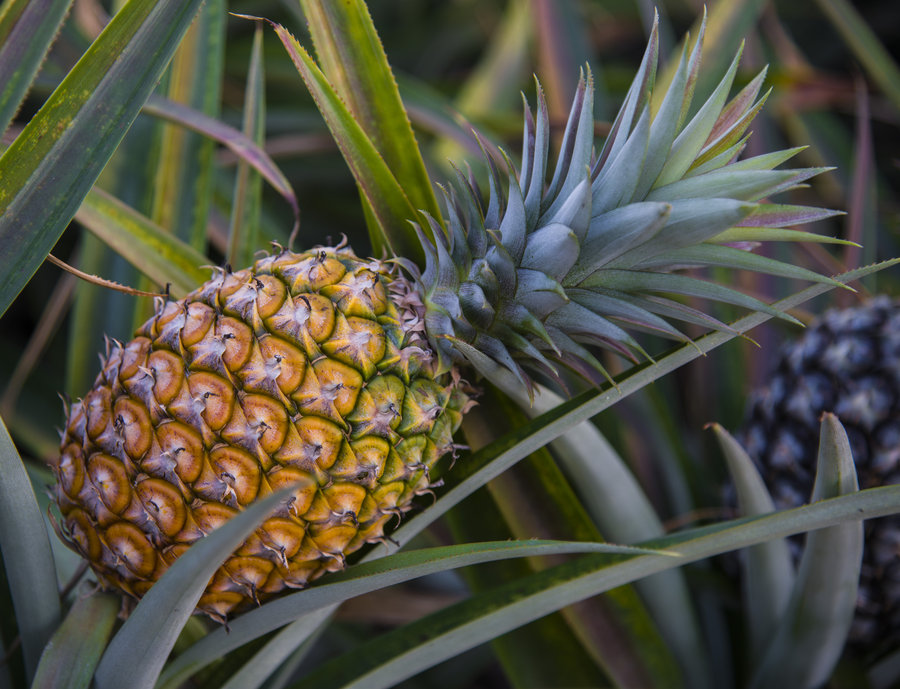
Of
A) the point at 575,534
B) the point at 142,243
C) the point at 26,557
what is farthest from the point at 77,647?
the point at 575,534

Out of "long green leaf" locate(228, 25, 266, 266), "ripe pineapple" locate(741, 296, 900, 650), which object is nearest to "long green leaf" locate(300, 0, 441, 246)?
"long green leaf" locate(228, 25, 266, 266)

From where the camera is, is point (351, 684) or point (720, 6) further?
point (720, 6)

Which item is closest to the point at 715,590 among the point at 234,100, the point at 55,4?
the point at 55,4

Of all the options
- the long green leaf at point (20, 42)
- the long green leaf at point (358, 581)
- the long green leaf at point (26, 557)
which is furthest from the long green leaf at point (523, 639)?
the long green leaf at point (20, 42)

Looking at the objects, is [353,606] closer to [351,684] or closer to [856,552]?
[351,684]

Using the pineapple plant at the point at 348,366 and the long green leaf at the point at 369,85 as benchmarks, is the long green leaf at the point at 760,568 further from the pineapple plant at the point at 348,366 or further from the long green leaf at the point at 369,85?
the long green leaf at the point at 369,85

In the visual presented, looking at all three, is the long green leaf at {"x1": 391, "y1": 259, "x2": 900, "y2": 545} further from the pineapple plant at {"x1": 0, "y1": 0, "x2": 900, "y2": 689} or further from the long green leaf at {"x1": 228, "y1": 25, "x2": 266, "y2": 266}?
the long green leaf at {"x1": 228, "y1": 25, "x2": 266, "y2": 266}

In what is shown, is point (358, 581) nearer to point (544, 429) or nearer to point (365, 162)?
point (544, 429)
